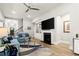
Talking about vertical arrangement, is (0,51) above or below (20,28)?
below

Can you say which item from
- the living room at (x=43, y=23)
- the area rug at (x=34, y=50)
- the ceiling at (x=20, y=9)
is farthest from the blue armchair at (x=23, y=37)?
the ceiling at (x=20, y=9)

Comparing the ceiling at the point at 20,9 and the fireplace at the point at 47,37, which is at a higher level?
the ceiling at the point at 20,9

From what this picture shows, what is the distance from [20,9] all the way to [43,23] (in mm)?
599

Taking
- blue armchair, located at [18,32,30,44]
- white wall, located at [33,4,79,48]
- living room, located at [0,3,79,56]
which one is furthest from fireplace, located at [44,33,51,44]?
blue armchair, located at [18,32,30,44]

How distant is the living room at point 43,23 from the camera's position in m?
2.44

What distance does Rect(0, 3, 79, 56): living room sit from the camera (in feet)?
8.02

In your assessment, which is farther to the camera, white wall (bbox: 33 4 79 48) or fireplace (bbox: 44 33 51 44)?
fireplace (bbox: 44 33 51 44)

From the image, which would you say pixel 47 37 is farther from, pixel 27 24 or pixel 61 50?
pixel 27 24

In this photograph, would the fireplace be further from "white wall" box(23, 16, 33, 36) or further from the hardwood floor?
"white wall" box(23, 16, 33, 36)

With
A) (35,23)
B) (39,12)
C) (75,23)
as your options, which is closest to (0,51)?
(35,23)

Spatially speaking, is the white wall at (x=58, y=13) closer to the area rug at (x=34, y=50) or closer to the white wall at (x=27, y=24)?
the white wall at (x=27, y=24)

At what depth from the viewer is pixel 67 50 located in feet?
8.01

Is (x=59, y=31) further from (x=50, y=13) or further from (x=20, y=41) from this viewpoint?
(x=20, y=41)

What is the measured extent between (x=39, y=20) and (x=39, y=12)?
19 cm
